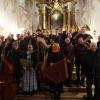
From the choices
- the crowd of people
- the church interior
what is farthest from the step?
the crowd of people

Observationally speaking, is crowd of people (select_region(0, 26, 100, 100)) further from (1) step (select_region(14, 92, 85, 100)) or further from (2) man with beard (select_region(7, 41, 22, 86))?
(1) step (select_region(14, 92, 85, 100))

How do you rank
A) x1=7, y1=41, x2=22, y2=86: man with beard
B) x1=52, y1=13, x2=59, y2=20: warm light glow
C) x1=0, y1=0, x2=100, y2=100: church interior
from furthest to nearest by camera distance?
x1=52, y1=13, x2=59, y2=20: warm light glow < x1=7, y1=41, x2=22, y2=86: man with beard < x1=0, y1=0, x2=100, y2=100: church interior

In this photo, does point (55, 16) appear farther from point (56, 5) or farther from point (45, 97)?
point (45, 97)

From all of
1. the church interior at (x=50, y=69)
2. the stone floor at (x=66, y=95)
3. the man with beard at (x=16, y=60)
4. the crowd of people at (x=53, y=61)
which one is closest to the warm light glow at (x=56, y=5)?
the church interior at (x=50, y=69)

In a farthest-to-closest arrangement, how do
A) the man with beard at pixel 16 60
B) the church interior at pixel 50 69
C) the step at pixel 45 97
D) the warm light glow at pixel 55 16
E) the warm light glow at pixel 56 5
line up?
the warm light glow at pixel 56 5 < the warm light glow at pixel 55 16 < the step at pixel 45 97 < the man with beard at pixel 16 60 < the church interior at pixel 50 69

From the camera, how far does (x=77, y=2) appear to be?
29.5 m

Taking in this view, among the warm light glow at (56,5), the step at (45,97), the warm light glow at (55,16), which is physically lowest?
the step at (45,97)

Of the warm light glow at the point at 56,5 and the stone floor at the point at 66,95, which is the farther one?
the warm light glow at the point at 56,5

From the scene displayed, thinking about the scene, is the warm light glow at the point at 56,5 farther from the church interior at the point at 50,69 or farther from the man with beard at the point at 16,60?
the man with beard at the point at 16,60

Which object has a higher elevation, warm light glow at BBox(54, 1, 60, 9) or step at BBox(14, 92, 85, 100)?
warm light glow at BBox(54, 1, 60, 9)

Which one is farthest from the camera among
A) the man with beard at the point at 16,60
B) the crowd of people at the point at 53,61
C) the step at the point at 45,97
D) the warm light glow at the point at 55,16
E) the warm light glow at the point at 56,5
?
the warm light glow at the point at 56,5

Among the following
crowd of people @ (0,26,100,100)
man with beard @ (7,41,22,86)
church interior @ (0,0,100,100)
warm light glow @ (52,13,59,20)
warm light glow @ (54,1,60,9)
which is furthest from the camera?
warm light glow @ (54,1,60,9)

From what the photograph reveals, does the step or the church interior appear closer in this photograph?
the church interior

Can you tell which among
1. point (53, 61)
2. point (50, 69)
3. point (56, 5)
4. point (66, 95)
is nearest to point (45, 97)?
point (66, 95)
